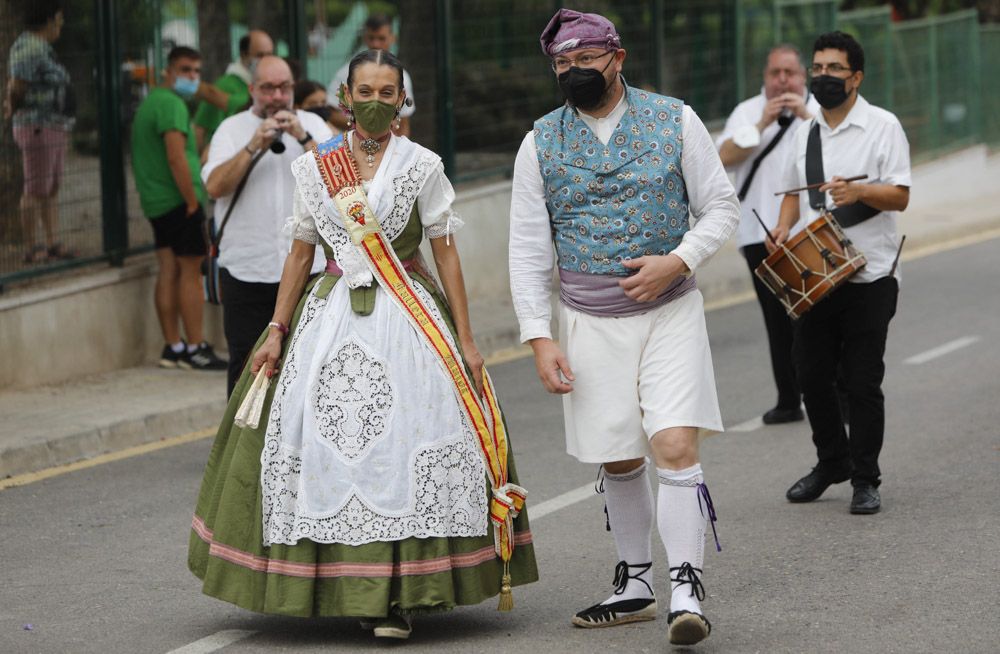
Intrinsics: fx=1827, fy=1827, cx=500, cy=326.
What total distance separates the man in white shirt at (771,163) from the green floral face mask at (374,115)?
4.09 metres

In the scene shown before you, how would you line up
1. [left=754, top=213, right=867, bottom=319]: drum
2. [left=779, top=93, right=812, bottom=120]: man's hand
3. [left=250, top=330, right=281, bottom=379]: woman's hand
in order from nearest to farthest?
[left=250, top=330, right=281, bottom=379]: woman's hand → [left=754, top=213, right=867, bottom=319]: drum → [left=779, top=93, right=812, bottom=120]: man's hand

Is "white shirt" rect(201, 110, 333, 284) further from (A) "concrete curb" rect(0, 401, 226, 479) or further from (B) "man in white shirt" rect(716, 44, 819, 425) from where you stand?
(B) "man in white shirt" rect(716, 44, 819, 425)

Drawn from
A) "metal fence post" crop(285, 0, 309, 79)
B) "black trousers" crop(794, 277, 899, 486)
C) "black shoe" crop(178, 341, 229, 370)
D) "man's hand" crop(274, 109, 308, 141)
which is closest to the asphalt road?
"black trousers" crop(794, 277, 899, 486)

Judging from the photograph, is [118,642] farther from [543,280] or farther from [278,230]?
[278,230]

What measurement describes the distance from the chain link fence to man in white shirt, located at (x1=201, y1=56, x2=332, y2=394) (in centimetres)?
281

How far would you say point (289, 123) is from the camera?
8.70 metres

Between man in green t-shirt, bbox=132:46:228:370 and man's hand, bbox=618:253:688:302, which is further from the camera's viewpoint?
man in green t-shirt, bbox=132:46:228:370

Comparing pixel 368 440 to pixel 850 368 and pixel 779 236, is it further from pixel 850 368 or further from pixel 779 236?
pixel 779 236

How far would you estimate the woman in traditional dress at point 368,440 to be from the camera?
5.82 metres

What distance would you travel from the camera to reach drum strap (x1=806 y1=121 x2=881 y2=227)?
25.4 ft

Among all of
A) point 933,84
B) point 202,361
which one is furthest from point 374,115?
point 933,84

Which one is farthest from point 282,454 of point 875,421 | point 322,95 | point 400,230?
point 322,95

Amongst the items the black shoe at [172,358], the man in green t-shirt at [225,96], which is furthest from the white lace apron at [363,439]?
the man in green t-shirt at [225,96]

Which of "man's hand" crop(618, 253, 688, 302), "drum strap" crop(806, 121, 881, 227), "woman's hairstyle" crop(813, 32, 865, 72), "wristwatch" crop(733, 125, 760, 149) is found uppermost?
"woman's hairstyle" crop(813, 32, 865, 72)
